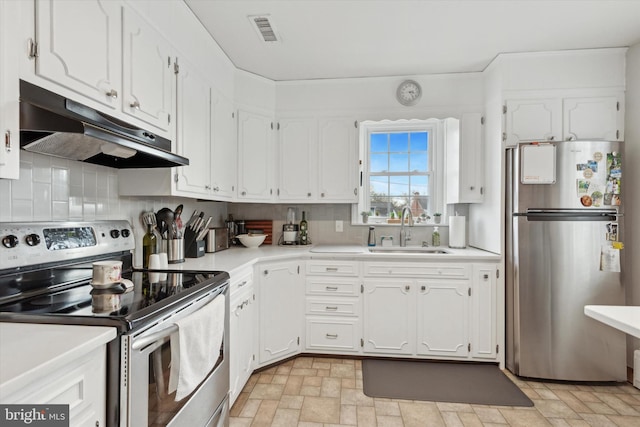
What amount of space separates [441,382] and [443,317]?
0.48 m

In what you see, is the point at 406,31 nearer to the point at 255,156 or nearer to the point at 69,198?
the point at 255,156

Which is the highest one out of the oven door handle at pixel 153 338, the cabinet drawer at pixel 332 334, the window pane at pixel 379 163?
the window pane at pixel 379 163

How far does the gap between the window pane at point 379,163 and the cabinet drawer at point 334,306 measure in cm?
143

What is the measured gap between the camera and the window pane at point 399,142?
3619 millimetres

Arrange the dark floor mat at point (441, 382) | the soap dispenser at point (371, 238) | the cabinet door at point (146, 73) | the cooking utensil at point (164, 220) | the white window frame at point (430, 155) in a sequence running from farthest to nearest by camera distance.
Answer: the white window frame at point (430, 155) < the soap dispenser at point (371, 238) < the dark floor mat at point (441, 382) < the cooking utensil at point (164, 220) < the cabinet door at point (146, 73)

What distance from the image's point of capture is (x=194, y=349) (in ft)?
4.55

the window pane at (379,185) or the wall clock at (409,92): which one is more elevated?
the wall clock at (409,92)

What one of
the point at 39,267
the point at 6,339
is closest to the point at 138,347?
the point at 6,339

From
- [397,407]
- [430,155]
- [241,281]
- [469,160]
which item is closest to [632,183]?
[469,160]

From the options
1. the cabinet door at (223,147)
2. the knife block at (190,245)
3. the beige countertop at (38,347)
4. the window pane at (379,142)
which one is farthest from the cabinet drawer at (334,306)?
the beige countertop at (38,347)

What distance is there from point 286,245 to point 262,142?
3.28 ft

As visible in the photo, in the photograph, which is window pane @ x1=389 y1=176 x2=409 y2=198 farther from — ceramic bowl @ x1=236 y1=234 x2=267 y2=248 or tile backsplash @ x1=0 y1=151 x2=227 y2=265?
tile backsplash @ x1=0 y1=151 x2=227 y2=265

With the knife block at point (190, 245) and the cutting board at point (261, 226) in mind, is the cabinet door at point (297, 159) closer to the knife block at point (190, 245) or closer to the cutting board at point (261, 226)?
the cutting board at point (261, 226)

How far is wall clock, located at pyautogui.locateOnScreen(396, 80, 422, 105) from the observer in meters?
3.17
